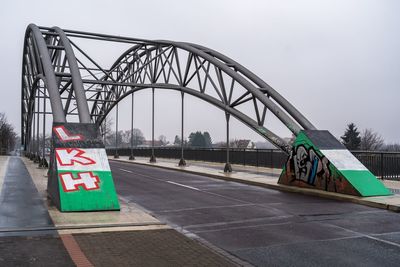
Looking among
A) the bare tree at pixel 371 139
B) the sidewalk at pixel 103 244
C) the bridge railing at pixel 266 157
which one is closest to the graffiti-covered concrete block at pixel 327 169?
the bridge railing at pixel 266 157

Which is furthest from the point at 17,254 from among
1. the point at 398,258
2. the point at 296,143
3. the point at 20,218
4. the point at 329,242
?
the point at 296,143

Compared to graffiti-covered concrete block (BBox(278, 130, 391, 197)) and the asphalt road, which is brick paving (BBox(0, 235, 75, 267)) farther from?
graffiti-covered concrete block (BBox(278, 130, 391, 197))

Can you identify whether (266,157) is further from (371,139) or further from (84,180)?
(371,139)

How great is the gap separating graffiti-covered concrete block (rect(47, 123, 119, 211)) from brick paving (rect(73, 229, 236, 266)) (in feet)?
8.95

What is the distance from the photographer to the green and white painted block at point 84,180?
1126 centimetres

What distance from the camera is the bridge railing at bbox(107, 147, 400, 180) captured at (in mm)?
20281

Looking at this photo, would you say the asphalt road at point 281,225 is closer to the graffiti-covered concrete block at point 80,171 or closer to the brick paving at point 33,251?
the graffiti-covered concrete block at point 80,171

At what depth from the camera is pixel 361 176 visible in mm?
15375

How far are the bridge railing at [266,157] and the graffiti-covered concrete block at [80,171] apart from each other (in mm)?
12952

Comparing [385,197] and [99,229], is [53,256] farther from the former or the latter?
[385,197]

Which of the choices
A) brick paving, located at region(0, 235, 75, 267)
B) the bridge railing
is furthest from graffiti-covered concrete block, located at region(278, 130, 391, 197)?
brick paving, located at region(0, 235, 75, 267)

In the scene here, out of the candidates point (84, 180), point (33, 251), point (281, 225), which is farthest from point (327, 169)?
point (33, 251)

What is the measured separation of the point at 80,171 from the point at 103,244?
4.58 meters

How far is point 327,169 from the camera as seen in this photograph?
15914 mm
